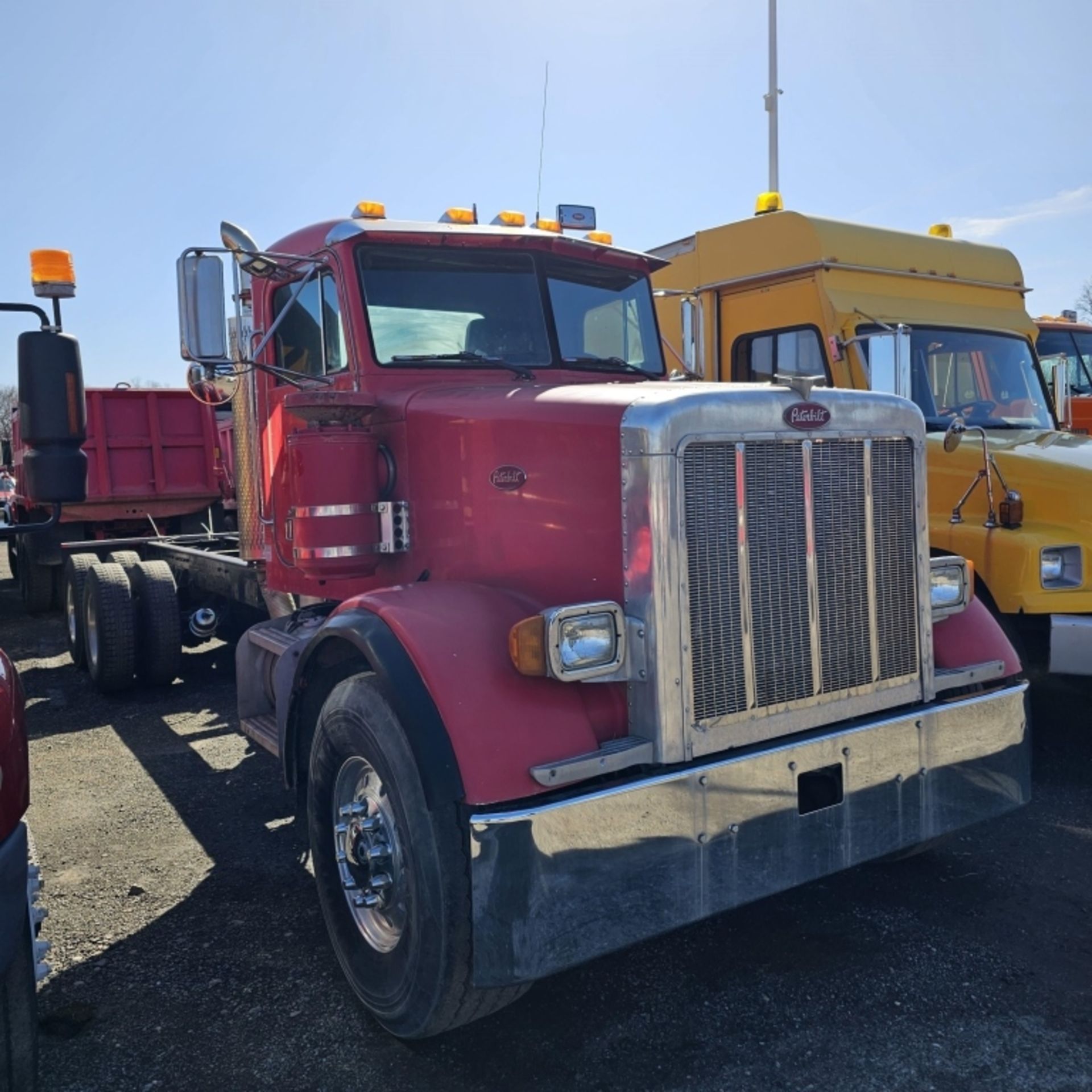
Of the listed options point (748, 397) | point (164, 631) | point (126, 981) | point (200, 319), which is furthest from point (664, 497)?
point (164, 631)

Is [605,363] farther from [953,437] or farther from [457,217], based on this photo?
[953,437]

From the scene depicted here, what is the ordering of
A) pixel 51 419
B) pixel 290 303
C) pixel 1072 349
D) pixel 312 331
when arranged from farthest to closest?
pixel 1072 349 < pixel 312 331 < pixel 290 303 < pixel 51 419

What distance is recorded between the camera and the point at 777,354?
22.5ft

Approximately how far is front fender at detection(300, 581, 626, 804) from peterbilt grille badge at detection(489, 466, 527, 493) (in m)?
0.39

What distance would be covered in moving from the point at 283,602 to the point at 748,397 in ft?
9.70

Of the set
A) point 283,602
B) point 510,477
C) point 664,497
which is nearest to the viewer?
point 664,497

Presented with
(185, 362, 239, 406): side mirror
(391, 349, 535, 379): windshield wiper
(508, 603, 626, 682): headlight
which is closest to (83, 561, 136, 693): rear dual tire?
(185, 362, 239, 406): side mirror

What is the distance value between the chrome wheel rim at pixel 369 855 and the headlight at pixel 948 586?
6.66ft

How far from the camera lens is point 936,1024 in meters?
3.02

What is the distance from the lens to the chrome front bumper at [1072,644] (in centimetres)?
489

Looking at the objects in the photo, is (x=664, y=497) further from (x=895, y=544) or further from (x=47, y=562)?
(x=47, y=562)

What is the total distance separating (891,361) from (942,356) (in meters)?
0.92

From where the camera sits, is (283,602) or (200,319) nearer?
(200,319)

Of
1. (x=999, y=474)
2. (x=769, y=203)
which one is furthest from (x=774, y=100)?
(x=999, y=474)
